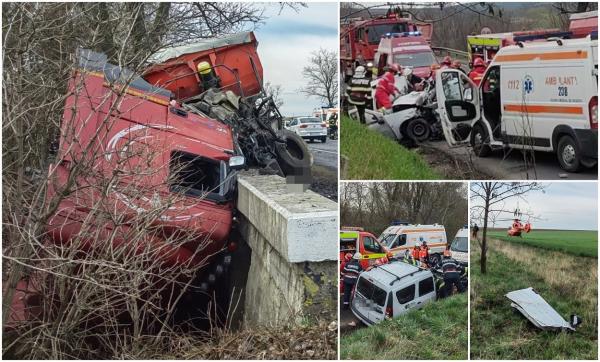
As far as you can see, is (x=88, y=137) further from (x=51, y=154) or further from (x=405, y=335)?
(x=405, y=335)

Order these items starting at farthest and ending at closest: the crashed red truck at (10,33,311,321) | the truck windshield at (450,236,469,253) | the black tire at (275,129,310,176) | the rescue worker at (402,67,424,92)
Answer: the black tire at (275,129,310,176)
the rescue worker at (402,67,424,92)
the truck windshield at (450,236,469,253)
the crashed red truck at (10,33,311,321)

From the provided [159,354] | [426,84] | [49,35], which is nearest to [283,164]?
[426,84]

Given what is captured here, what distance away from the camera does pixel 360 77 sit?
683 centimetres

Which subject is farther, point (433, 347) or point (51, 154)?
point (51, 154)

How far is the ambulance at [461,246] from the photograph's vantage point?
258 inches

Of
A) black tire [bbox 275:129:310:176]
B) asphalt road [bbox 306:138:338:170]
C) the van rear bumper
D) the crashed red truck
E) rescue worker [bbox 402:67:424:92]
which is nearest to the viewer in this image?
the van rear bumper

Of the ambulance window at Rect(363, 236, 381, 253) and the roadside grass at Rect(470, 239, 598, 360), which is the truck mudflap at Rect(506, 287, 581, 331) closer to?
the roadside grass at Rect(470, 239, 598, 360)

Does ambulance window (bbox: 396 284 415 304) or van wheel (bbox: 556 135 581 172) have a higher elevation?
van wheel (bbox: 556 135 581 172)

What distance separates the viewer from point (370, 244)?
6637 mm

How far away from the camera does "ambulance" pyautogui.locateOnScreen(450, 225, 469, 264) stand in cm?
656

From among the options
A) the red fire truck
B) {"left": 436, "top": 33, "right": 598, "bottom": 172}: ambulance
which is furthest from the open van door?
the red fire truck

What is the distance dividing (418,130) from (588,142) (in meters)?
1.32

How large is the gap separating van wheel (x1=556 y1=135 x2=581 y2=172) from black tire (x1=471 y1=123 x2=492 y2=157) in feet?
1.86

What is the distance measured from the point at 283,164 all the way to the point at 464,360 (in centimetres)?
227
